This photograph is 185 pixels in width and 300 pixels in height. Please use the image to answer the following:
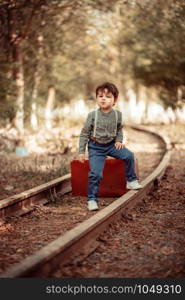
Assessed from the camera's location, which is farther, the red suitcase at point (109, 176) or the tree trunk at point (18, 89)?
the tree trunk at point (18, 89)

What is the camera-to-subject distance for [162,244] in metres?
4.66

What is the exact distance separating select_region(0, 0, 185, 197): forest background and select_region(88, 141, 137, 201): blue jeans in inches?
99.6

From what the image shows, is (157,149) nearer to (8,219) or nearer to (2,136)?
(2,136)

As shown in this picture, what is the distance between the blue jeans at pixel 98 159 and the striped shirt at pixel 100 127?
0.32 feet

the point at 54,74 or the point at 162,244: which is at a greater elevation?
the point at 54,74

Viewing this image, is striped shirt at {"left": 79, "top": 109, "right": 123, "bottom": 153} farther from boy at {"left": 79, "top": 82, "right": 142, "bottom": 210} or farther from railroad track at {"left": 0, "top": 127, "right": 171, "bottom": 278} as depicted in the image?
railroad track at {"left": 0, "top": 127, "right": 171, "bottom": 278}

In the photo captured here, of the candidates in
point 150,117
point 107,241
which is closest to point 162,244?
point 107,241

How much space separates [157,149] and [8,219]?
941cm

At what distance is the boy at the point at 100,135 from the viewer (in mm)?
6172

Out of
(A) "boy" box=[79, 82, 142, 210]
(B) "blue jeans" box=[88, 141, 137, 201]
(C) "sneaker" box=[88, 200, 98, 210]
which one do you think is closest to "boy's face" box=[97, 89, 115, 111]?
(A) "boy" box=[79, 82, 142, 210]

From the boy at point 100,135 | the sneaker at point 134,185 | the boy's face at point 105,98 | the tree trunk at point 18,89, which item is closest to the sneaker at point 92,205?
the boy at point 100,135

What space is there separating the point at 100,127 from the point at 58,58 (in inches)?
734

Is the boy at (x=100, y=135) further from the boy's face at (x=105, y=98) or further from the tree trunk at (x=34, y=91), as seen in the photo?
the tree trunk at (x=34, y=91)

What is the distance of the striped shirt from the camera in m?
6.28
